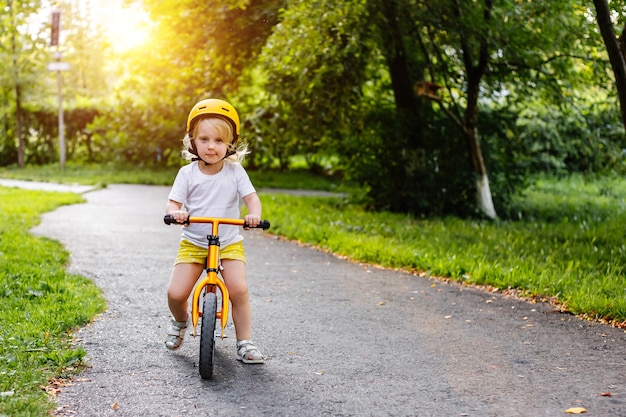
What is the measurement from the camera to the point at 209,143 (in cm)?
474

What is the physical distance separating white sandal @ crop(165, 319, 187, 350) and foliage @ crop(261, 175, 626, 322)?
3.09 m

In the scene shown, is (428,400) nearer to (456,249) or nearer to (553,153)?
(456,249)

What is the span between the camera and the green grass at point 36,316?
405 centimetres

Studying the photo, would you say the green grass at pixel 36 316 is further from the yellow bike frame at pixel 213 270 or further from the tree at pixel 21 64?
the tree at pixel 21 64

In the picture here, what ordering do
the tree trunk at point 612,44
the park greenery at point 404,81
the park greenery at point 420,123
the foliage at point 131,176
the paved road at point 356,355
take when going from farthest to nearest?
the foliage at point 131,176
the park greenery at point 404,81
the park greenery at point 420,123
the tree trunk at point 612,44
the paved road at point 356,355

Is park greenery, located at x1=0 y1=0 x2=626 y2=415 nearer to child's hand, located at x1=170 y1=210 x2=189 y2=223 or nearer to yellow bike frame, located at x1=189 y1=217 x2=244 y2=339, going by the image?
yellow bike frame, located at x1=189 y1=217 x2=244 y2=339

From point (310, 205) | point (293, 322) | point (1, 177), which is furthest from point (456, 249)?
point (1, 177)

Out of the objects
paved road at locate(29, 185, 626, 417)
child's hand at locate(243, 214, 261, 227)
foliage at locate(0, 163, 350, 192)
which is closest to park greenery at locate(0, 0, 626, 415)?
foliage at locate(0, 163, 350, 192)

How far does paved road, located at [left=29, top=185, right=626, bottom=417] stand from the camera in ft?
13.3

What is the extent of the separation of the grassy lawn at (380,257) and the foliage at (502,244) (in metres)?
0.01

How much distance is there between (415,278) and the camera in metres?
7.85

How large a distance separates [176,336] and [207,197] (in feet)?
2.98

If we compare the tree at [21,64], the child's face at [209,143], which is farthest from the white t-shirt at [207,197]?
the tree at [21,64]

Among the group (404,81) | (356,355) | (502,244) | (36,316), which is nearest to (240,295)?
(356,355)
